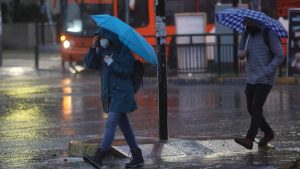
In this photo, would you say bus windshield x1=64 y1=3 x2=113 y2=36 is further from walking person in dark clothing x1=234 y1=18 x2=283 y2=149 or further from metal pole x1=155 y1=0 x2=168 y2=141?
walking person in dark clothing x1=234 y1=18 x2=283 y2=149

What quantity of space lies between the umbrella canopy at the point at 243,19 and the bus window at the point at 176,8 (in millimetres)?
12672

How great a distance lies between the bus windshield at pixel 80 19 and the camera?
24.0 m

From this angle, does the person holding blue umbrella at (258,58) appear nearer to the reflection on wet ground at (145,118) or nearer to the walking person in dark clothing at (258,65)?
the walking person in dark clothing at (258,65)

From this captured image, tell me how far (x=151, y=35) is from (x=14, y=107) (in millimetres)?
7867

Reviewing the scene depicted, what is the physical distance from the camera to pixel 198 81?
771 inches

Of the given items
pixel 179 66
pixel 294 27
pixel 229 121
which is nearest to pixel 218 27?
pixel 179 66

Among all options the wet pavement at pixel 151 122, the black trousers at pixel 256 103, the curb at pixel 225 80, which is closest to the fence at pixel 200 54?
the curb at pixel 225 80

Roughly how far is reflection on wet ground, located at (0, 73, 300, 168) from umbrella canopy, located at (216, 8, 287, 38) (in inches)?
63.7

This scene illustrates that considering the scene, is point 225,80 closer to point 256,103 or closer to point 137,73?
point 256,103

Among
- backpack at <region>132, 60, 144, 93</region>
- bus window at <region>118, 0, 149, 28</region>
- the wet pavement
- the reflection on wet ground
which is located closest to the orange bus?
bus window at <region>118, 0, 149, 28</region>

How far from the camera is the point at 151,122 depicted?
12.5m

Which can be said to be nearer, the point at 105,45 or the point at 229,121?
the point at 105,45

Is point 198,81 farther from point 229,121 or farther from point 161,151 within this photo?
point 161,151

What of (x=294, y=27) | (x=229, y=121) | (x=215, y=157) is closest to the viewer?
(x=215, y=157)
